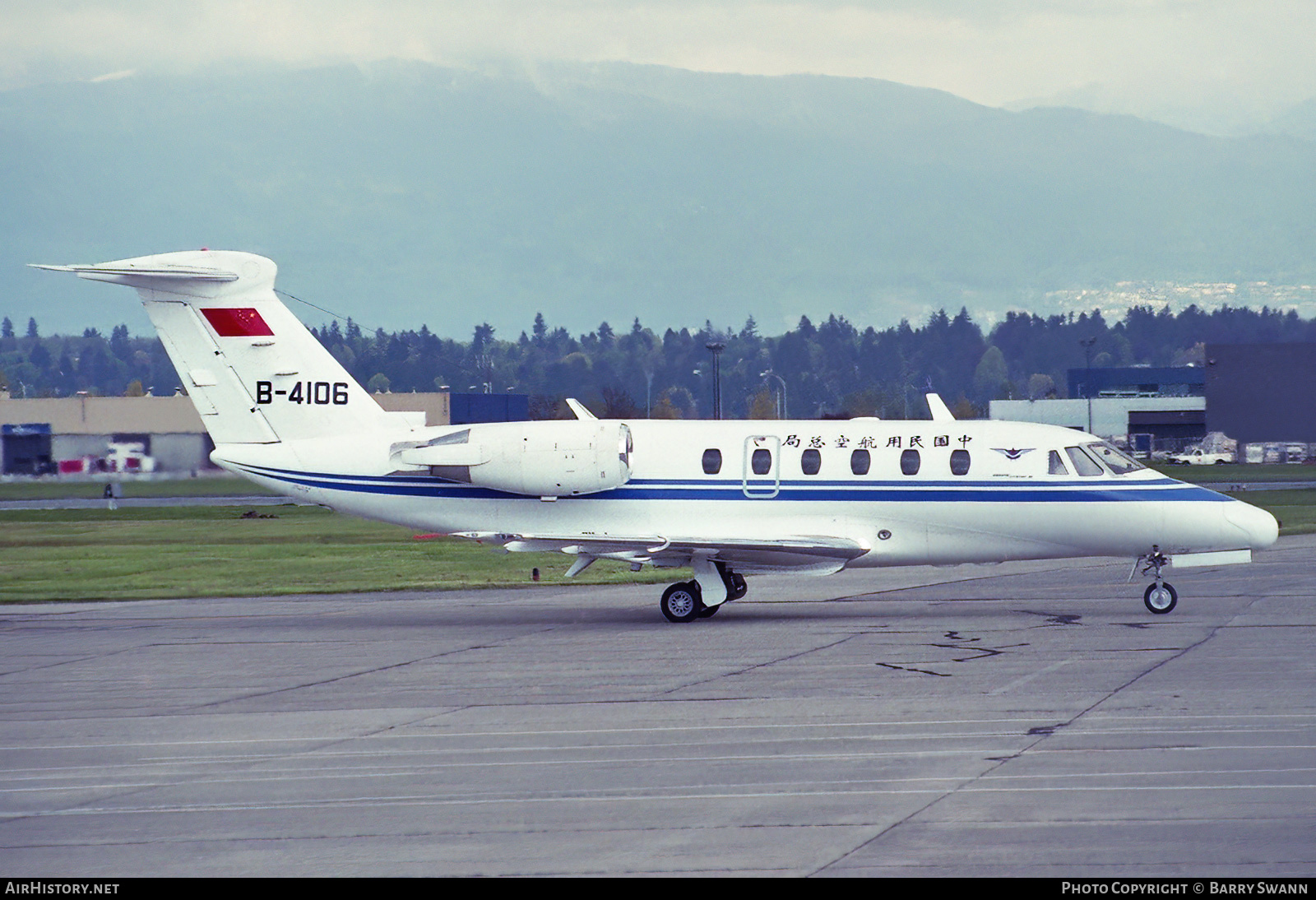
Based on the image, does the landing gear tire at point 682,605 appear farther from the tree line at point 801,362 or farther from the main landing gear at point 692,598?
the tree line at point 801,362

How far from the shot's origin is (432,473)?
2428cm

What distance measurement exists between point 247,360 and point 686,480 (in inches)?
310

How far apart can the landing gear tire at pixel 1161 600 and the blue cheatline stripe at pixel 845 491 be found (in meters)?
1.47

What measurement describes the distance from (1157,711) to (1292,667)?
3.72m

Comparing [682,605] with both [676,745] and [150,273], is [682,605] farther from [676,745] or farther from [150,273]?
[150,273]

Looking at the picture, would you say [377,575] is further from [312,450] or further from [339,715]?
[339,715]

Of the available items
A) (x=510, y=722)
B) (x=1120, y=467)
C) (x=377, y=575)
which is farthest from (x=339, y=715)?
(x=377, y=575)

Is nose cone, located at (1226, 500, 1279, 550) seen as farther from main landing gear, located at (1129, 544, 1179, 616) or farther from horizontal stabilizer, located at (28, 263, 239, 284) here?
horizontal stabilizer, located at (28, 263, 239, 284)

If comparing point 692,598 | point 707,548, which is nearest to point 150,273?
point 707,548

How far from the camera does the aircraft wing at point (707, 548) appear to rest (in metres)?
22.9

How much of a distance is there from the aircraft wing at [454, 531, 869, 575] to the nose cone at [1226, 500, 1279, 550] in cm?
583

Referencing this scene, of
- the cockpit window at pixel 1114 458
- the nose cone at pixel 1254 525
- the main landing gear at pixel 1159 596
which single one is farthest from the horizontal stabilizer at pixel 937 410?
the nose cone at pixel 1254 525

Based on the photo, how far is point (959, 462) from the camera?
77.9ft
